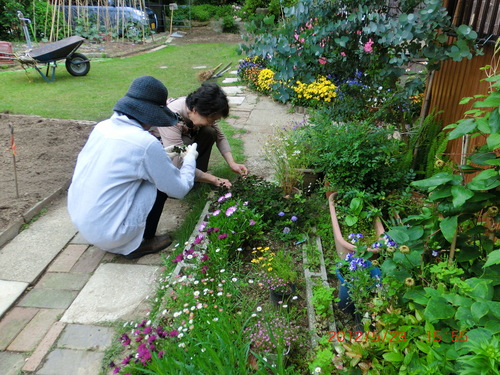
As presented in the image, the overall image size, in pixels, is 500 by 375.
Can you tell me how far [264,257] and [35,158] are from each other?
10.8ft

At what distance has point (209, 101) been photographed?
10.5 ft

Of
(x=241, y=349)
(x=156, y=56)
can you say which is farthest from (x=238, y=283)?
(x=156, y=56)

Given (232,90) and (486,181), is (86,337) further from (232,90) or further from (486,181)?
(232,90)

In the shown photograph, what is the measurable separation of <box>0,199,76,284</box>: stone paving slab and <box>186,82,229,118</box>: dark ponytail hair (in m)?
1.56

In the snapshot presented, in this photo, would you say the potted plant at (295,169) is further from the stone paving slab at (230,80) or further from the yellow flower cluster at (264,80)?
the stone paving slab at (230,80)

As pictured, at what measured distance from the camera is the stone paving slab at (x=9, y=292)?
265cm

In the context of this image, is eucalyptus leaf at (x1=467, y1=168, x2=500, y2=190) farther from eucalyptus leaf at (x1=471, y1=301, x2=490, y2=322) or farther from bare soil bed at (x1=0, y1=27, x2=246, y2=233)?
bare soil bed at (x1=0, y1=27, x2=246, y2=233)

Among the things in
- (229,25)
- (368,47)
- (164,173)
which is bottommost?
(164,173)

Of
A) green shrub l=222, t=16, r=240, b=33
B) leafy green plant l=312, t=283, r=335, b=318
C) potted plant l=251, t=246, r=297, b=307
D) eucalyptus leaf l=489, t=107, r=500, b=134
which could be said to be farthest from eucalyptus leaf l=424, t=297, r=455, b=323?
green shrub l=222, t=16, r=240, b=33

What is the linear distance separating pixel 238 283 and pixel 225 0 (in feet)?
70.0

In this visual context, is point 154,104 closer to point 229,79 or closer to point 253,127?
point 253,127

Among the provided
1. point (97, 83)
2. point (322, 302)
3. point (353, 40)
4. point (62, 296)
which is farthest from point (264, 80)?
point (322, 302)

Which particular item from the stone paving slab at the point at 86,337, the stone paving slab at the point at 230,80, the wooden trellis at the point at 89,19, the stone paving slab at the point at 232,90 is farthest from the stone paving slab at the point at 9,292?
the wooden trellis at the point at 89,19

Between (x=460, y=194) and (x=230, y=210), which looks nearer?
(x=460, y=194)
